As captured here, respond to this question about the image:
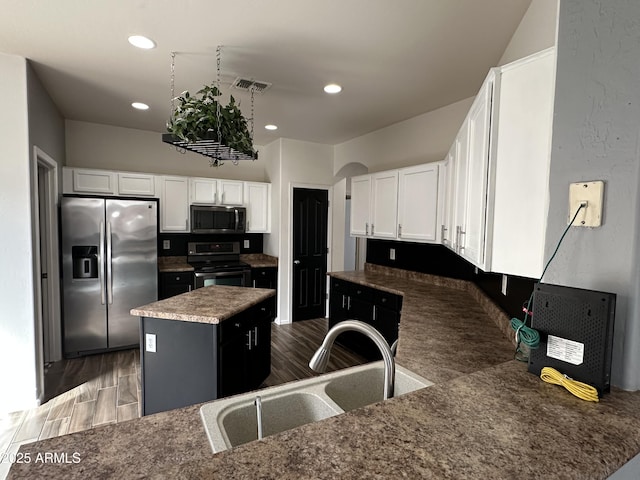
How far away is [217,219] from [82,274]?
1774 millimetres

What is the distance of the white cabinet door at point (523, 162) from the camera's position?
1115mm

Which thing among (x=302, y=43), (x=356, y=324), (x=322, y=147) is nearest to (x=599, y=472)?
(x=356, y=324)

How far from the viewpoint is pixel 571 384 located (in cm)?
87

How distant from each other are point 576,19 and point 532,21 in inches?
44.7

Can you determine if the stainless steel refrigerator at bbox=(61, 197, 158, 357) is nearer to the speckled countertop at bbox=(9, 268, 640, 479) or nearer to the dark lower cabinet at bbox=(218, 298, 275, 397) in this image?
the dark lower cabinet at bbox=(218, 298, 275, 397)

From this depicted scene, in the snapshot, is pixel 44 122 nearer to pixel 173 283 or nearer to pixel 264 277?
pixel 173 283

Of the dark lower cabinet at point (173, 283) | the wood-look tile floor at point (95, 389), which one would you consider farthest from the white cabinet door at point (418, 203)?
the dark lower cabinet at point (173, 283)

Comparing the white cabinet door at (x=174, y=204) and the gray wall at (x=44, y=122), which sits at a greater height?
the gray wall at (x=44, y=122)

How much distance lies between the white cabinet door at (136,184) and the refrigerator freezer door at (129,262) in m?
0.53

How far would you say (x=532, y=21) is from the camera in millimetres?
1812

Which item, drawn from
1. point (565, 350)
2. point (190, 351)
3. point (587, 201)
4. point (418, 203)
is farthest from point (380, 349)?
point (418, 203)

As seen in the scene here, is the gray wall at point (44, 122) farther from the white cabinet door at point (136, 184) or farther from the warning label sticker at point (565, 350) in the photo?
the warning label sticker at point (565, 350)

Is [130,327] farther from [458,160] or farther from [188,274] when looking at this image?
[458,160]

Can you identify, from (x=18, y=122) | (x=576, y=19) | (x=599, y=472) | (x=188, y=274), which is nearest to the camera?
(x=599, y=472)
